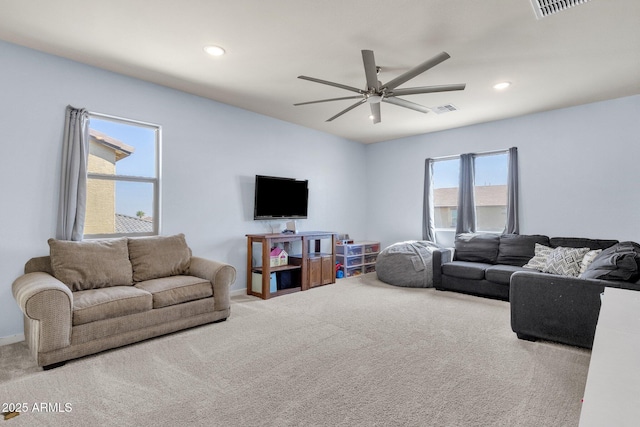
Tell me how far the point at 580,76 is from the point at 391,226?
3.90 meters

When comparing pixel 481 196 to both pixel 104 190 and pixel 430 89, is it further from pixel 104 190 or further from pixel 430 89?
pixel 104 190

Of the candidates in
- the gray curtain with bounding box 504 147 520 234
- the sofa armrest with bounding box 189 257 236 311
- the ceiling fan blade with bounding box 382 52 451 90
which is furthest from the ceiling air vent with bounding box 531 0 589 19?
the sofa armrest with bounding box 189 257 236 311

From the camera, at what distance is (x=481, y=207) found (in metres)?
5.66

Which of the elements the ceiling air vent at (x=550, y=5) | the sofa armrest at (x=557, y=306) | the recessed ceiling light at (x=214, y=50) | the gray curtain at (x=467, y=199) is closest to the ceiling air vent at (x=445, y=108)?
the gray curtain at (x=467, y=199)

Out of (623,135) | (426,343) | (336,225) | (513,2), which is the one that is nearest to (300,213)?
(336,225)

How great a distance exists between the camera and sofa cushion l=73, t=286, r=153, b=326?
8.31ft

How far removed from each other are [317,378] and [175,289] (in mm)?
1693

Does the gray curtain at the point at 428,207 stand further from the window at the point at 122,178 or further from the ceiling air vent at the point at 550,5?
the window at the point at 122,178

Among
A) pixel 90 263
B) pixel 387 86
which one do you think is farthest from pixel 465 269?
pixel 90 263

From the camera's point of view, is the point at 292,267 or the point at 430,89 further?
the point at 292,267

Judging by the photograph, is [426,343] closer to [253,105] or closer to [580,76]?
[580,76]

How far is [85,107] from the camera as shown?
3.38 metres

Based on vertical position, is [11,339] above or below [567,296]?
below

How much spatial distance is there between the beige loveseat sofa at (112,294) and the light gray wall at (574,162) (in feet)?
14.2
